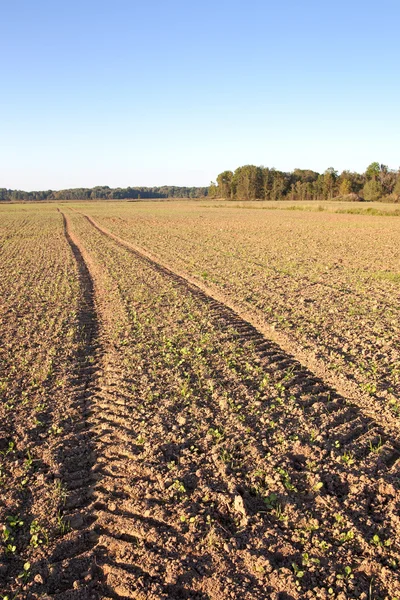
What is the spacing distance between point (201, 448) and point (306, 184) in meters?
113

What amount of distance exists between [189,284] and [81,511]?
34.3 feet

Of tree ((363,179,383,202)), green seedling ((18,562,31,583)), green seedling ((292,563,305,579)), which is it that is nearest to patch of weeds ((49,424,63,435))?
green seedling ((18,562,31,583))

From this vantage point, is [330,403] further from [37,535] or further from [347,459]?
[37,535]

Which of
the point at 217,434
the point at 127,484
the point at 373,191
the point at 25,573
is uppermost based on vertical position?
the point at 373,191

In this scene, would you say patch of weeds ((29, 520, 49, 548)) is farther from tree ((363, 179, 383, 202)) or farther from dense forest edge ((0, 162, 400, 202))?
tree ((363, 179, 383, 202))

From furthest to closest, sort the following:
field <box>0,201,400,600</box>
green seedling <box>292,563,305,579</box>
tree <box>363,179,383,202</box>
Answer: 1. tree <box>363,179,383,202</box>
2. field <box>0,201,400,600</box>
3. green seedling <box>292,563,305,579</box>

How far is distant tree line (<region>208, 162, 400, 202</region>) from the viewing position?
297ft

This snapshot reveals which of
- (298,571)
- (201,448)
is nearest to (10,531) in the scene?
(201,448)

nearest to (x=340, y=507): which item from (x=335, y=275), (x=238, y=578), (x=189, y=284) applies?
(x=238, y=578)

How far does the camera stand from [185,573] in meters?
3.62

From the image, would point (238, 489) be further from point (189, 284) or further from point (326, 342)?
point (189, 284)

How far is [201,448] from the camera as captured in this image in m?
5.35

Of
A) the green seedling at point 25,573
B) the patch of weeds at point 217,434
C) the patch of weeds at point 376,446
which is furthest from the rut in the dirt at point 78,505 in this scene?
the patch of weeds at point 376,446

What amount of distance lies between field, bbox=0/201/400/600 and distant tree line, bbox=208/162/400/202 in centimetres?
7991
